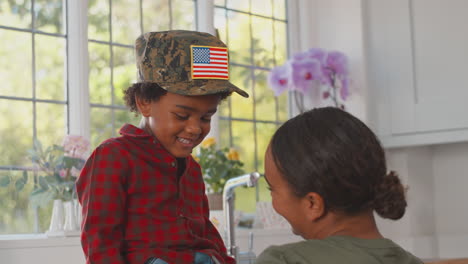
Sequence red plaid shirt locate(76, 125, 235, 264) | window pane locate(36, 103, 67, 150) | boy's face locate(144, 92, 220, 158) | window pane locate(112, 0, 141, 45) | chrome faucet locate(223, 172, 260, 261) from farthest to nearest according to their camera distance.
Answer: window pane locate(112, 0, 141, 45) → window pane locate(36, 103, 67, 150) → chrome faucet locate(223, 172, 260, 261) → boy's face locate(144, 92, 220, 158) → red plaid shirt locate(76, 125, 235, 264)

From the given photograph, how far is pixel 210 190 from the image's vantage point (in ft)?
9.17

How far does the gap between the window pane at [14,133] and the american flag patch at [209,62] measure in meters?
1.21

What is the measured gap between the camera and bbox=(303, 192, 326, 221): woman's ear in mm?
931

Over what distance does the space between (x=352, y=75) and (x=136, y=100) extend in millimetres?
1998

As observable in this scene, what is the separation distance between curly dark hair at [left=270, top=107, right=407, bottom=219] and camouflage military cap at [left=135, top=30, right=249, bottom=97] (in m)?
0.52

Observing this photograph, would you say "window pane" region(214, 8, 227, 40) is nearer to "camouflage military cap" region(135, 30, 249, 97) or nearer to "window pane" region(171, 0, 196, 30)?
"window pane" region(171, 0, 196, 30)

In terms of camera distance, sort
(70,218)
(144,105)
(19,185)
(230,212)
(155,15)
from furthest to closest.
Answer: (155,15) < (19,185) < (70,218) < (230,212) < (144,105)

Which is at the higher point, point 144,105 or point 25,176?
point 144,105

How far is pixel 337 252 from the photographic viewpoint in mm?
879

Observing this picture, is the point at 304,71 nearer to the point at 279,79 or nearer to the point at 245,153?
the point at 279,79

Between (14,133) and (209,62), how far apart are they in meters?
1.23

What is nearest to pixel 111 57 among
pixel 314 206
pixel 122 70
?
pixel 122 70

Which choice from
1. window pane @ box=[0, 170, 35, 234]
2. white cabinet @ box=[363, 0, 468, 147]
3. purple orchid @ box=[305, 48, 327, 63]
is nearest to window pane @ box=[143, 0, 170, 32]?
purple orchid @ box=[305, 48, 327, 63]

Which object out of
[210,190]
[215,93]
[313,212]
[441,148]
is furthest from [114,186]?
[441,148]
